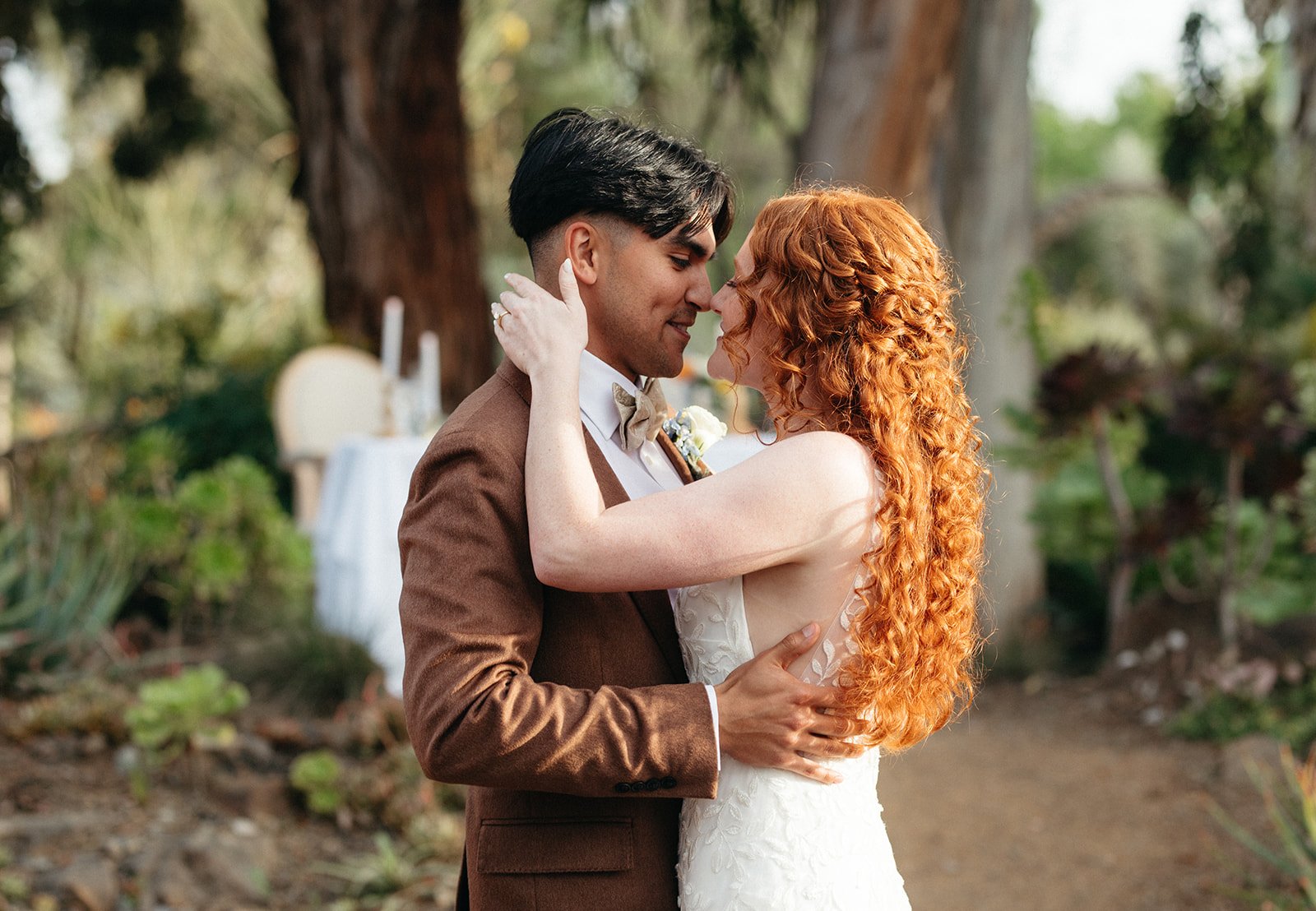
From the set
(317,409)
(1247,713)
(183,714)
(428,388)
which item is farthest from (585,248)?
(317,409)

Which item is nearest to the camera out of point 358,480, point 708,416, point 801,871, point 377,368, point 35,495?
point 801,871

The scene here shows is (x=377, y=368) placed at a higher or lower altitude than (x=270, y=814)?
higher

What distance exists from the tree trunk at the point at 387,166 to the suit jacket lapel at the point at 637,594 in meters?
5.91

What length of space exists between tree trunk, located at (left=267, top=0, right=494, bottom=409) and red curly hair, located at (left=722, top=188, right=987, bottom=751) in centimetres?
600

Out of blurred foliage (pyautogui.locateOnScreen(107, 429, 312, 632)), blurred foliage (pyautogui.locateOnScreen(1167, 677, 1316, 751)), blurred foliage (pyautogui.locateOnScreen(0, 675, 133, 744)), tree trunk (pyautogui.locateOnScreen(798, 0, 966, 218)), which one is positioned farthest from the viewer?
tree trunk (pyautogui.locateOnScreen(798, 0, 966, 218))

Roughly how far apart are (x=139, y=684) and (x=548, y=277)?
393cm

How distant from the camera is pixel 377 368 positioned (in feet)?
22.4

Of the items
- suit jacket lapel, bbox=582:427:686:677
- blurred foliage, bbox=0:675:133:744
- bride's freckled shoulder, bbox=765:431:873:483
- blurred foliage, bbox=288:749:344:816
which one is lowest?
blurred foliage, bbox=288:749:344:816

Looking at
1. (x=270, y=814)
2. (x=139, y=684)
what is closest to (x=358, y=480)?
(x=139, y=684)

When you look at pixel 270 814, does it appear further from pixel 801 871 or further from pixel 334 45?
pixel 334 45

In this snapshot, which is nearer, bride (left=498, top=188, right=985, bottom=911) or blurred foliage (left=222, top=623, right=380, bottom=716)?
bride (left=498, top=188, right=985, bottom=911)

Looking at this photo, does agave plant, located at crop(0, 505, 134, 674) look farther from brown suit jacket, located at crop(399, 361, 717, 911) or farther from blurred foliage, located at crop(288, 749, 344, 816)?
brown suit jacket, located at crop(399, 361, 717, 911)

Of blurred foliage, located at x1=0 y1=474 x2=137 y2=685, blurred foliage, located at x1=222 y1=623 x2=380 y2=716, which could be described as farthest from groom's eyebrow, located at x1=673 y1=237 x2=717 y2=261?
blurred foliage, located at x1=0 y1=474 x2=137 y2=685

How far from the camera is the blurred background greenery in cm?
542
